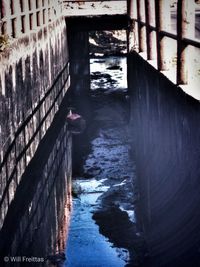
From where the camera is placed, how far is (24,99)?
9836 millimetres

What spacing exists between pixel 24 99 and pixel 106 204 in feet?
9.36

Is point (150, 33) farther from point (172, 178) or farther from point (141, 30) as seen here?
point (172, 178)

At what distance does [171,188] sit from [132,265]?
4.63ft

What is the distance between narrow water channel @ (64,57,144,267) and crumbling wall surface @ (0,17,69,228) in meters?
1.35

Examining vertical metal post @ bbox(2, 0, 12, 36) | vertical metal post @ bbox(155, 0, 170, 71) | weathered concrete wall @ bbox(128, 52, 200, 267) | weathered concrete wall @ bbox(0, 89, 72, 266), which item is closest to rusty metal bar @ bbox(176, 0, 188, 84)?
weathered concrete wall @ bbox(128, 52, 200, 267)

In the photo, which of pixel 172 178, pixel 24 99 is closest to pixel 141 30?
pixel 24 99

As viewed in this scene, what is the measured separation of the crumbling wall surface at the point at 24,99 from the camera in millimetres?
7719

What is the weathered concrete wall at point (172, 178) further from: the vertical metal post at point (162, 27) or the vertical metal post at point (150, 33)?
the vertical metal post at point (150, 33)

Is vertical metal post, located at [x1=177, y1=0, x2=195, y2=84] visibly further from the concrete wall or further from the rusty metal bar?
the concrete wall

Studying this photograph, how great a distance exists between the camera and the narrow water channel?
7.07m

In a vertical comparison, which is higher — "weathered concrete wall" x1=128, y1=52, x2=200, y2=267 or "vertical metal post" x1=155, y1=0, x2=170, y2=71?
"vertical metal post" x1=155, y1=0, x2=170, y2=71

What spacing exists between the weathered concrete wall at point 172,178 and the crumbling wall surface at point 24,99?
8.05 ft

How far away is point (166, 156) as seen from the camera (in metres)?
6.73

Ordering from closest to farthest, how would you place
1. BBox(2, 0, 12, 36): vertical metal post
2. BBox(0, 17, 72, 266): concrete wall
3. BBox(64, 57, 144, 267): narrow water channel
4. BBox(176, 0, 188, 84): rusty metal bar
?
BBox(176, 0, 188, 84): rusty metal bar < BBox(64, 57, 144, 267): narrow water channel < BBox(0, 17, 72, 266): concrete wall < BBox(2, 0, 12, 36): vertical metal post
